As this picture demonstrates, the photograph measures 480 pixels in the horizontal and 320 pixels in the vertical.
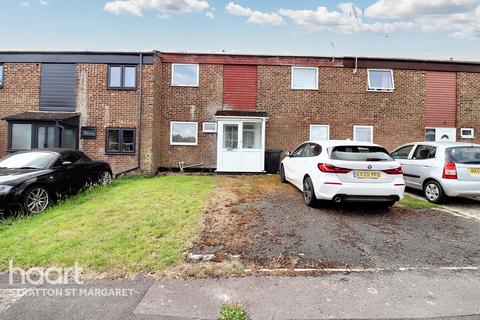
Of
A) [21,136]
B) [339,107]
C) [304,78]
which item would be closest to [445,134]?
[339,107]

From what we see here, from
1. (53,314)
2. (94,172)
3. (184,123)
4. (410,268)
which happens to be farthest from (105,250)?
(184,123)

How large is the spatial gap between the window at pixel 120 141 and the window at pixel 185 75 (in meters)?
3.30

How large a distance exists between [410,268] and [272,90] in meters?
11.7

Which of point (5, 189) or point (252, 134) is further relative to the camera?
point (252, 134)

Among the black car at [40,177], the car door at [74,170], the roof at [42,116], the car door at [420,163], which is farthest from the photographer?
the roof at [42,116]

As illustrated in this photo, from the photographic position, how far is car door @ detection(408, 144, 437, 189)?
309 inches

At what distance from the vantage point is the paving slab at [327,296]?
2826 millimetres

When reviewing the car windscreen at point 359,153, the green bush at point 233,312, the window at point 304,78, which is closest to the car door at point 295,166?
the car windscreen at point 359,153

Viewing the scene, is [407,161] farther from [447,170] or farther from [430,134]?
[430,134]

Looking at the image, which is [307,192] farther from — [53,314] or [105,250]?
[53,314]

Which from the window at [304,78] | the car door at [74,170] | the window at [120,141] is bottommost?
the car door at [74,170]

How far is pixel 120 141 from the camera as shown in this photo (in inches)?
526

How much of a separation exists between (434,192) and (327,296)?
611cm

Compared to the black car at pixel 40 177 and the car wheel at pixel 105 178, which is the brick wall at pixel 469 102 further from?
the black car at pixel 40 177
